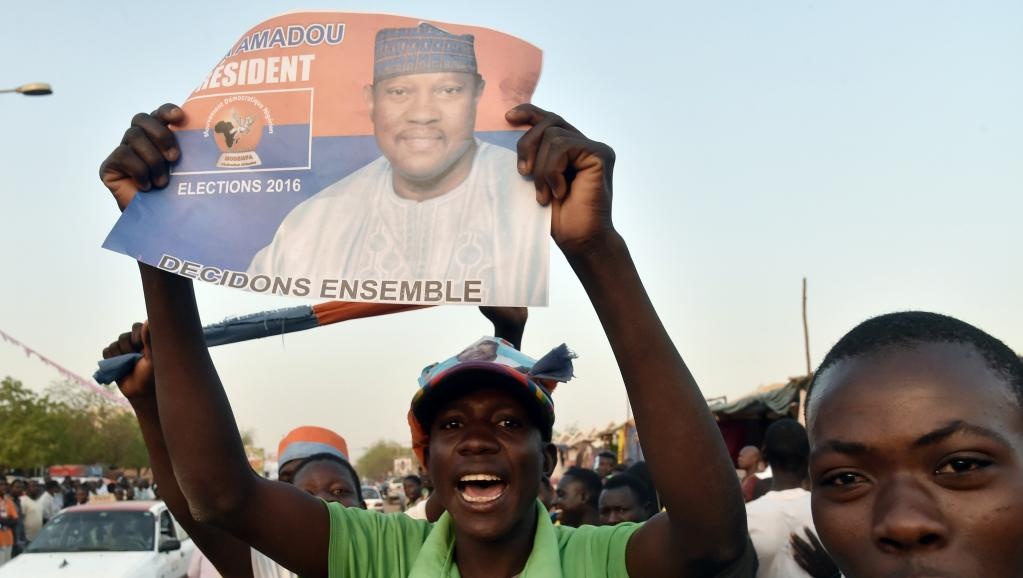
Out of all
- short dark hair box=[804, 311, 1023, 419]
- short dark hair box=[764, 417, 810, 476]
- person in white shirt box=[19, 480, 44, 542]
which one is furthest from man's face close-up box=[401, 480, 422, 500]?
short dark hair box=[804, 311, 1023, 419]

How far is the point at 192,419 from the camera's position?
2.15 m

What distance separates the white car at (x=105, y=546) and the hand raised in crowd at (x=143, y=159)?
7698 millimetres

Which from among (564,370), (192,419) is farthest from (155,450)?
(564,370)

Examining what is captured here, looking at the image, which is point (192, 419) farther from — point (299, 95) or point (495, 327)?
point (495, 327)

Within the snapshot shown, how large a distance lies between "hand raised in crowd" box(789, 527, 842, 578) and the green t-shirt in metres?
1.28

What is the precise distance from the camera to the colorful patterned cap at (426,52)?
206 centimetres

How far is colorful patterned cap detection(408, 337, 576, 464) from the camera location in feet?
7.30

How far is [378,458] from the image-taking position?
155625 millimetres

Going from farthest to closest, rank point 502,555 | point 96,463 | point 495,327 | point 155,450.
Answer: point 96,463 → point 495,327 → point 155,450 → point 502,555

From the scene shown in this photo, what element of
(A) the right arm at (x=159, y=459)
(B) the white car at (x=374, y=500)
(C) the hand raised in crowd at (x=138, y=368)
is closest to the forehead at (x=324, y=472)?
(A) the right arm at (x=159, y=459)

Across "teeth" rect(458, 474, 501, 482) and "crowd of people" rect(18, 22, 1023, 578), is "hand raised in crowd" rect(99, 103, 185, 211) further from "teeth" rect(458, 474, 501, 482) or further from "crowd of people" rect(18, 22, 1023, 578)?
"teeth" rect(458, 474, 501, 482)

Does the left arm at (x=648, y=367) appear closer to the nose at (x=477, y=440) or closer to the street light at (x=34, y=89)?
the nose at (x=477, y=440)

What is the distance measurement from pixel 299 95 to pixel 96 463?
73840mm

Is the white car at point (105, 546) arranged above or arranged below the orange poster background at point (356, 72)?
below
